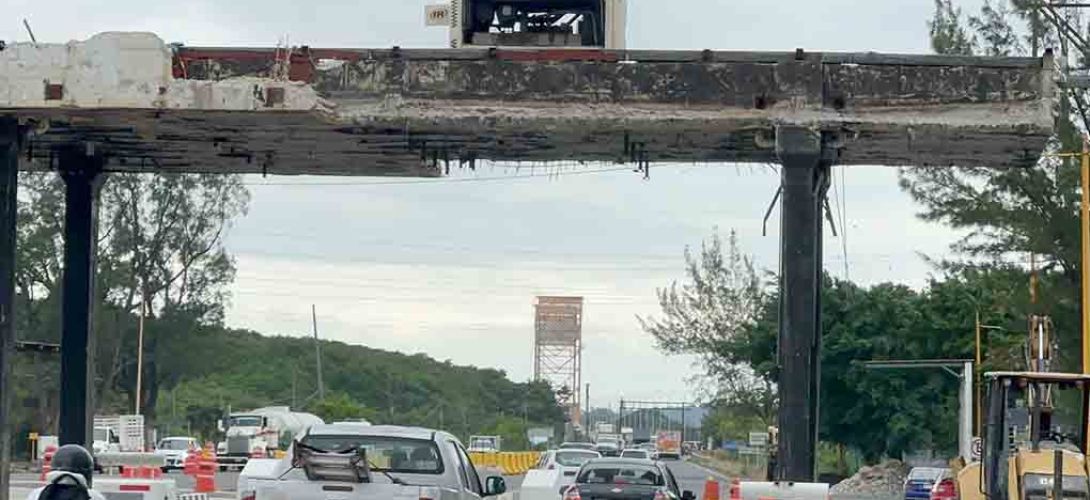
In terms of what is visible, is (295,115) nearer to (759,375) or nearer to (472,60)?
(472,60)

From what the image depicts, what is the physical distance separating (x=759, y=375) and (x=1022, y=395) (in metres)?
53.1

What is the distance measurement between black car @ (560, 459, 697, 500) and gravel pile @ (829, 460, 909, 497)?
34355 mm

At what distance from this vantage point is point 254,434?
67.1 m

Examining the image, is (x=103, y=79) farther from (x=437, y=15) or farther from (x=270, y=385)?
(x=270, y=385)

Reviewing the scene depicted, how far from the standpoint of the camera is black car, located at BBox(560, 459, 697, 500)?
95.3 feet

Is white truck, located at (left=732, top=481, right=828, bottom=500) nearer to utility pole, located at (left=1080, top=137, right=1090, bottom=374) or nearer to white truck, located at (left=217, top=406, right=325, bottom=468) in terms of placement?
utility pole, located at (left=1080, top=137, right=1090, bottom=374)

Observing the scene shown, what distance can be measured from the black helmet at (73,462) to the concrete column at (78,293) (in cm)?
1922

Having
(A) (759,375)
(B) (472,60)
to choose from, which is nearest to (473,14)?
(B) (472,60)

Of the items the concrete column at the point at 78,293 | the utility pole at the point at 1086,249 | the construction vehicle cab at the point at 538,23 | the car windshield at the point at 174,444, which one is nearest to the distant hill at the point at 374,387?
the car windshield at the point at 174,444

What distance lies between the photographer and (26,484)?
4328cm

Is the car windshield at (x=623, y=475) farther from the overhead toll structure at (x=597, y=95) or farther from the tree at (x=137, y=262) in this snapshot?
the tree at (x=137, y=262)

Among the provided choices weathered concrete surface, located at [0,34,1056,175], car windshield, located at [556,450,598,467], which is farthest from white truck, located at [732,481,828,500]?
car windshield, located at [556,450,598,467]

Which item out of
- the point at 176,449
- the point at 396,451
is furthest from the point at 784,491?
the point at 176,449

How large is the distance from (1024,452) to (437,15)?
35.7 ft
